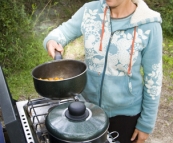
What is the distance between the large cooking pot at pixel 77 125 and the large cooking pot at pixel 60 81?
126mm

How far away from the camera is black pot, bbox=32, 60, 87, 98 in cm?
116

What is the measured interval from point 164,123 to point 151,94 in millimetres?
1919

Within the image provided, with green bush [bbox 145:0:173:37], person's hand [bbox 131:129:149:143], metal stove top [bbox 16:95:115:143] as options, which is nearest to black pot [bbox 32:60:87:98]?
metal stove top [bbox 16:95:115:143]

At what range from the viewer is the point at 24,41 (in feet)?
13.4

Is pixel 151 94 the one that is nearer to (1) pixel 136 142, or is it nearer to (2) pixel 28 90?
(1) pixel 136 142

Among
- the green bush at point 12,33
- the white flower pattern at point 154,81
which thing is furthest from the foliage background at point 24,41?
the white flower pattern at point 154,81

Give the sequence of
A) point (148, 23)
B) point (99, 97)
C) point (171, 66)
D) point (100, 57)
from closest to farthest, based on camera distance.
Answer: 1. point (148, 23)
2. point (100, 57)
3. point (99, 97)
4. point (171, 66)

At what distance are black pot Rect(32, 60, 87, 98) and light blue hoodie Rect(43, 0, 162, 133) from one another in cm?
19

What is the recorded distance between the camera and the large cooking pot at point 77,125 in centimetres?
97

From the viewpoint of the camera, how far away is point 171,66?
4527mm

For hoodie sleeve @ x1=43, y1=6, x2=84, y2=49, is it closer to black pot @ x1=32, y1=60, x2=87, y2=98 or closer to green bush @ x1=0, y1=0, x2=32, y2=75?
black pot @ x1=32, y1=60, x2=87, y2=98

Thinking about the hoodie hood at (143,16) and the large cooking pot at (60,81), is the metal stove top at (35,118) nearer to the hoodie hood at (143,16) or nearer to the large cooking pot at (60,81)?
the large cooking pot at (60,81)

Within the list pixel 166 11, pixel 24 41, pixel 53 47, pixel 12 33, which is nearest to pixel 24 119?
pixel 53 47

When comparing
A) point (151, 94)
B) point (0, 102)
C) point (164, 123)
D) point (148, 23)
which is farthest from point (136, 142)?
point (164, 123)
